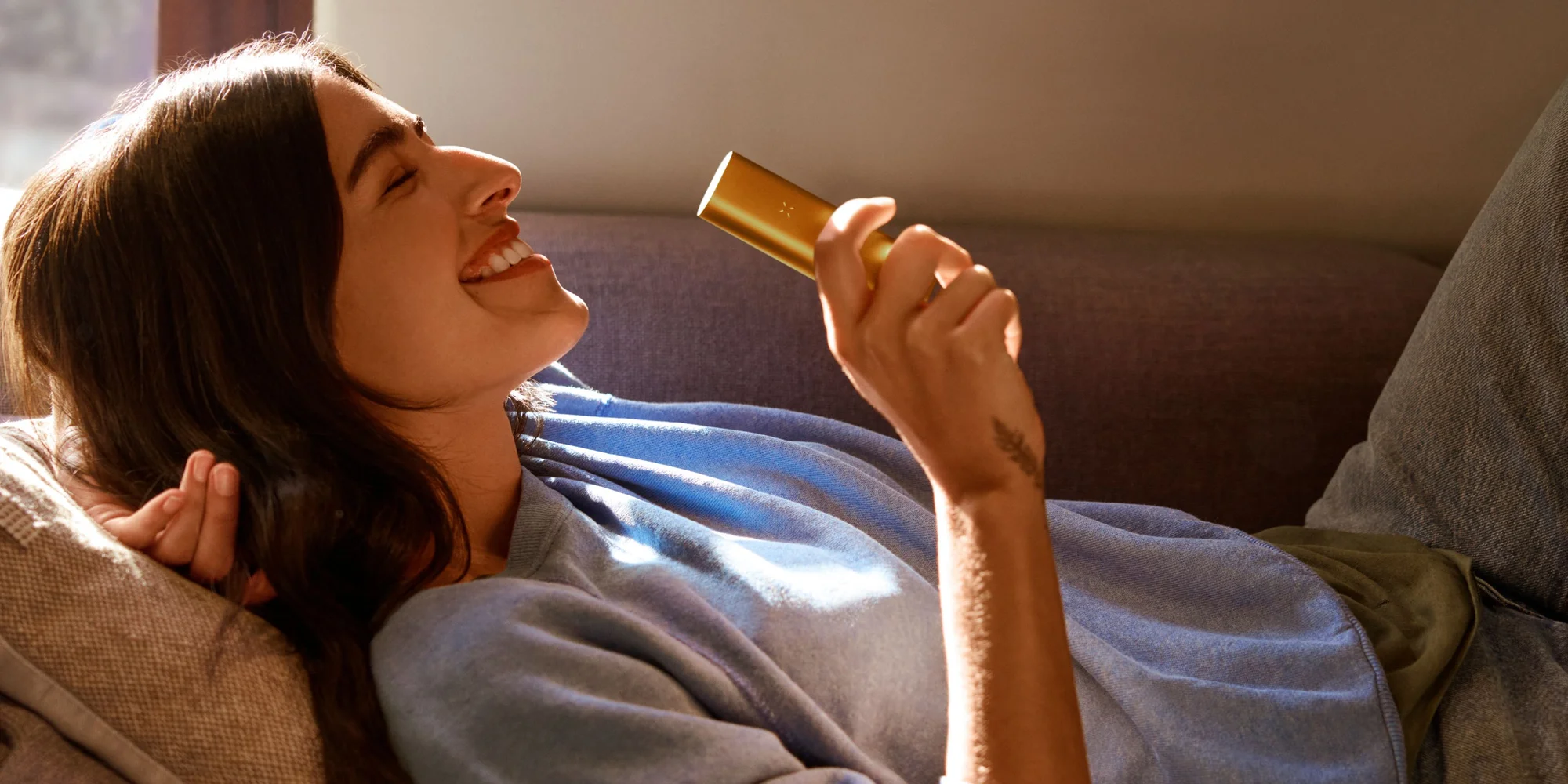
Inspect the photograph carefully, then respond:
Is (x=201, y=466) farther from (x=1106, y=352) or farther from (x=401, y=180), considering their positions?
(x=1106, y=352)

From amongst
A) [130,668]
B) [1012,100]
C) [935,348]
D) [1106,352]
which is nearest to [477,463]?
[130,668]

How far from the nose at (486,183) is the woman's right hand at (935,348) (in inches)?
13.1

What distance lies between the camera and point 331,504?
83cm

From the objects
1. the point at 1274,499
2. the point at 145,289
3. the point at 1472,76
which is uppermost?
the point at 1472,76

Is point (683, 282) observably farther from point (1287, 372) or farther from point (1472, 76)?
point (1472, 76)

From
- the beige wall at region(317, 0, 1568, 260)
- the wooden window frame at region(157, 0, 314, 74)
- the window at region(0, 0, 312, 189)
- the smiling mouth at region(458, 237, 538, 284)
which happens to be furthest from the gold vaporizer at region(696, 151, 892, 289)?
the window at region(0, 0, 312, 189)

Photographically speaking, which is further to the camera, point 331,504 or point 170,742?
point 331,504

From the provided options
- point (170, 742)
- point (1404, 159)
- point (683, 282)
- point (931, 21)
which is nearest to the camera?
point (170, 742)

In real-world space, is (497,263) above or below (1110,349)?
above

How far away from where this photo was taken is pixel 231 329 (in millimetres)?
867

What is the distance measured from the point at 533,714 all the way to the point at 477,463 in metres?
0.30

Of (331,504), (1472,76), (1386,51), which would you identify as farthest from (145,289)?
(1472,76)

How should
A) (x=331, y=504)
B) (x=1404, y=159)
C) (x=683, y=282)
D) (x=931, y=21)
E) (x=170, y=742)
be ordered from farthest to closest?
(x=1404, y=159) → (x=931, y=21) → (x=683, y=282) → (x=331, y=504) → (x=170, y=742)

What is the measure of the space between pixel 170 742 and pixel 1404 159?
1.64 m
